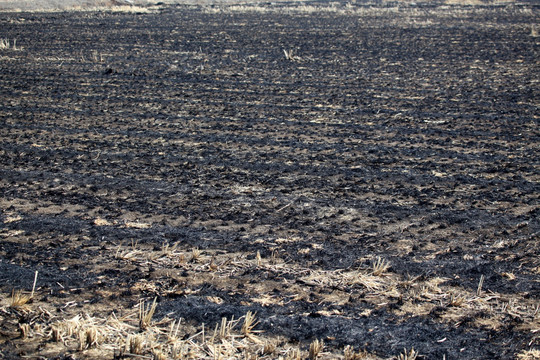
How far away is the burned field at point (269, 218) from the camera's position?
3564mm

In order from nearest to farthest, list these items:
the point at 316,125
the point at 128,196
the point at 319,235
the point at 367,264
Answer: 1. the point at 367,264
2. the point at 319,235
3. the point at 128,196
4. the point at 316,125

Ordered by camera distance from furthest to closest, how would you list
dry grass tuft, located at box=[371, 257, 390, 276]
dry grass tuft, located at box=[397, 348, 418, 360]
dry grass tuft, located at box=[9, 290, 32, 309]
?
dry grass tuft, located at box=[371, 257, 390, 276] < dry grass tuft, located at box=[9, 290, 32, 309] < dry grass tuft, located at box=[397, 348, 418, 360]

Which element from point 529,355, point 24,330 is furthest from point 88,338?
point 529,355

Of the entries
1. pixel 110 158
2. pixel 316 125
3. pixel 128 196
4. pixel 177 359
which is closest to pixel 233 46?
pixel 316 125

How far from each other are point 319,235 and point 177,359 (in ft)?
7.23

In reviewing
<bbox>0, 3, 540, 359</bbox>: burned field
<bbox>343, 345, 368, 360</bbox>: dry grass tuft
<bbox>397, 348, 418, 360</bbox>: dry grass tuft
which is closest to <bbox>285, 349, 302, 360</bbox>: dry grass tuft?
<bbox>0, 3, 540, 359</bbox>: burned field

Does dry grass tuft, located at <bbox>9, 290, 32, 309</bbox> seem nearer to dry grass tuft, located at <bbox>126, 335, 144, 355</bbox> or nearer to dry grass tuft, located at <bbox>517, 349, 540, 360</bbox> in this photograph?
dry grass tuft, located at <bbox>126, 335, 144, 355</bbox>

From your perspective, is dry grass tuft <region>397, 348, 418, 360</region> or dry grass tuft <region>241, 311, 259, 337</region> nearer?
dry grass tuft <region>397, 348, 418, 360</region>

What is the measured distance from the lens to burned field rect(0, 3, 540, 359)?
3.56 metres

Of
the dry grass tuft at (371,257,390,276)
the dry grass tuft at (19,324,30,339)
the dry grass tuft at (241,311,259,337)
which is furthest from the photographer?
the dry grass tuft at (371,257,390,276)

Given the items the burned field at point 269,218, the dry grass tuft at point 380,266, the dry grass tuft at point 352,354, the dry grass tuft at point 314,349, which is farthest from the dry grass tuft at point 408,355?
the dry grass tuft at point 380,266

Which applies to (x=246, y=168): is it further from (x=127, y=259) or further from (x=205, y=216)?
(x=127, y=259)

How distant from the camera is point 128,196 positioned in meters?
5.97

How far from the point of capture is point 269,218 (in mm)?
5426
